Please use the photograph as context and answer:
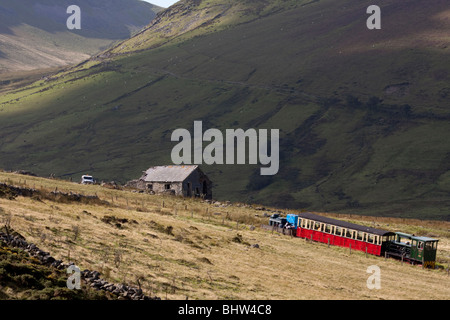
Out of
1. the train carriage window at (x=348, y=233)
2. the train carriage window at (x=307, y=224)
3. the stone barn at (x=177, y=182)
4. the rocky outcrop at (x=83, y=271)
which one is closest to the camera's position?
the rocky outcrop at (x=83, y=271)

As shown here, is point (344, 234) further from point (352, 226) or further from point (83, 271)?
point (83, 271)

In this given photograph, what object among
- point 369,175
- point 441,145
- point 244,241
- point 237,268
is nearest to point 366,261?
point 244,241

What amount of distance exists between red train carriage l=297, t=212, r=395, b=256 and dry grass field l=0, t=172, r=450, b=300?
132 cm

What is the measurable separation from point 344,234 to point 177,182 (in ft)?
110

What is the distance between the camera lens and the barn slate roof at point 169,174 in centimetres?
8244

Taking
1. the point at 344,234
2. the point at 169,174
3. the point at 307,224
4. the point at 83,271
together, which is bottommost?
the point at 344,234

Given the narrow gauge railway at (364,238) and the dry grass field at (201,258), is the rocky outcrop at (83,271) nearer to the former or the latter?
the dry grass field at (201,258)

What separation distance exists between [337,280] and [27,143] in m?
180

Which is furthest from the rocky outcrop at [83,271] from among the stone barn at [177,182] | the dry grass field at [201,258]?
the stone barn at [177,182]

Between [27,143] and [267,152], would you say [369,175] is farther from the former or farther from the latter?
[27,143]

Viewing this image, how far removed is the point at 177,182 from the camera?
267ft

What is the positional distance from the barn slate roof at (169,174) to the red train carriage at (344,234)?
28589 millimetres

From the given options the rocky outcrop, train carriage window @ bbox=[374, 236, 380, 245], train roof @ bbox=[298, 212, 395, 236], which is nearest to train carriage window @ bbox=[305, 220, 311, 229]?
train roof @ bbox=[298, 212, 395, 236]

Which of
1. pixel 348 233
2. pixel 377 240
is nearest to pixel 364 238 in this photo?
pixel 377 240
